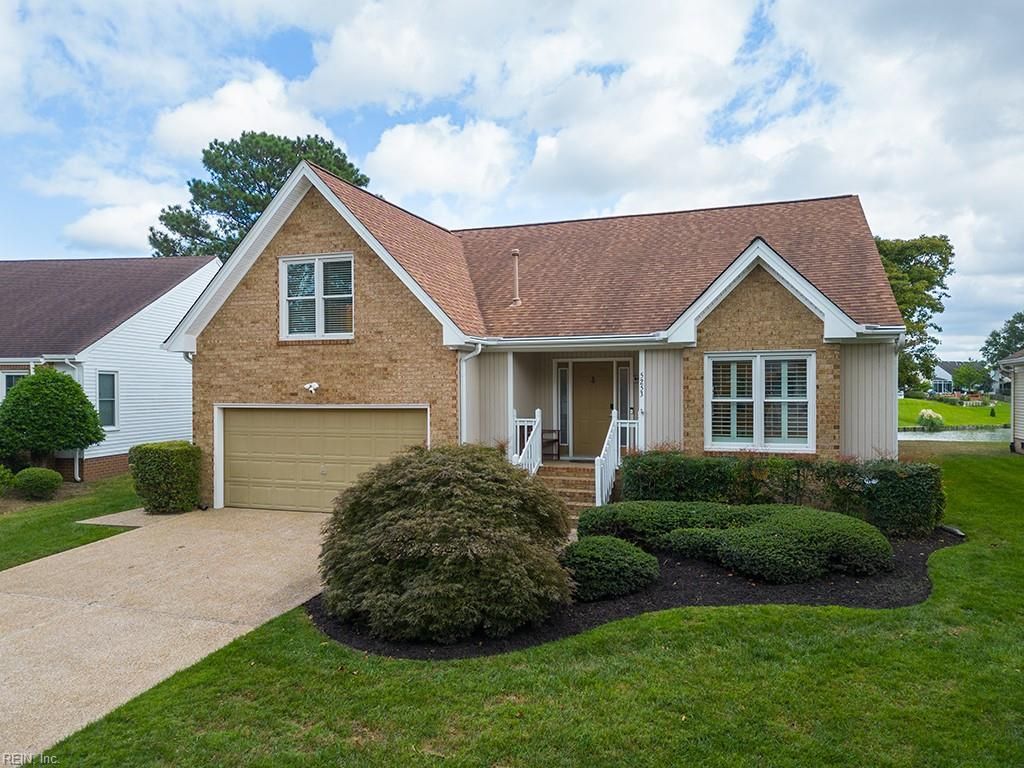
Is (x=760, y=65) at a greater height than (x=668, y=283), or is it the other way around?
(x=760, y=65)

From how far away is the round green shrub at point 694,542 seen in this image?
26.9 ft

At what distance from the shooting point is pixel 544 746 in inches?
172

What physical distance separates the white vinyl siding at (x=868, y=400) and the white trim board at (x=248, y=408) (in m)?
7.52

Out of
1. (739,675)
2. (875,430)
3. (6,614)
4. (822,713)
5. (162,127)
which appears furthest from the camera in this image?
(162,127)

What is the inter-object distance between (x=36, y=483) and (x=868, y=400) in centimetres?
1784

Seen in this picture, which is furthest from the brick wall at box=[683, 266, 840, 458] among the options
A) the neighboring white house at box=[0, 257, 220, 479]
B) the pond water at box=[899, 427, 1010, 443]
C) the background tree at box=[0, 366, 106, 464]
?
the pond water at box=[899, 427, 1010, 443]

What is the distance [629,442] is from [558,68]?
8.21 m

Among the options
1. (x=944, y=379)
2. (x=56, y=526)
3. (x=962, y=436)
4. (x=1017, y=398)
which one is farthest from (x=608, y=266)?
(x=944, y=379)

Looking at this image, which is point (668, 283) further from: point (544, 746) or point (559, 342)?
point (544, 746)

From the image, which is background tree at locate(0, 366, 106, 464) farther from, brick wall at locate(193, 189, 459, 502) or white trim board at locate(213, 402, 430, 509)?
white trim board at locate(213, 402, 430, 509)

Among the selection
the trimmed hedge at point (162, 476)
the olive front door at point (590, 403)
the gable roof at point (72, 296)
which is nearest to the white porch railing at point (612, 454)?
the olive front door at point (590, 403)

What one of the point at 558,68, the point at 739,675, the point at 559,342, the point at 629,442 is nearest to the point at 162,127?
the point at 558,68

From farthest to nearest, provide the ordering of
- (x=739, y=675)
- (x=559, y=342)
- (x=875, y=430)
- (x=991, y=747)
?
(x=559, y=342)
(x=875, y=430)
(x=739, y=675)
(x=991, y=747)

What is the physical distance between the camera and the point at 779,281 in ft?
37.1
